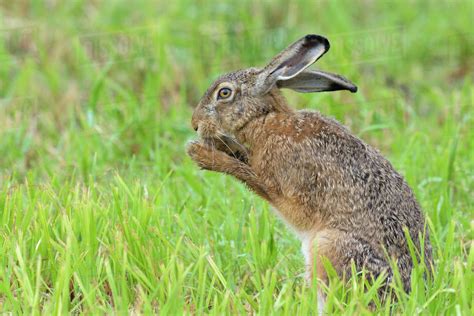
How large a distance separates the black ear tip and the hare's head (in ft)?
0.55

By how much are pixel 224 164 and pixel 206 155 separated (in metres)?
0.12

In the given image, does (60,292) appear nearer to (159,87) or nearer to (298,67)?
(298,67)

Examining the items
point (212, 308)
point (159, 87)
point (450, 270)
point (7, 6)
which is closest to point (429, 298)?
point (450, 270)

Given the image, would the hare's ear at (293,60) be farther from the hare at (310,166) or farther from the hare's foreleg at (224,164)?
the hare's foreleg at (224,164)

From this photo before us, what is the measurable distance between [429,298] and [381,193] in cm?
65

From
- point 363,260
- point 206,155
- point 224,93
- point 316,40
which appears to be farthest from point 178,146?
point 363,260

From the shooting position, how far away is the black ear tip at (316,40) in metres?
5.37

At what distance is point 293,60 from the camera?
5574mm

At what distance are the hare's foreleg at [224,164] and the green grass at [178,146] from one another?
0.27 m

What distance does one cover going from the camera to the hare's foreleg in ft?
17.6

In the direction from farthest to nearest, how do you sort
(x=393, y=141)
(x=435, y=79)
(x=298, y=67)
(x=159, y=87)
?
(x=435, y=79)
(x=159, y=87)
(x=393, y=141)
(x=298, y=67)

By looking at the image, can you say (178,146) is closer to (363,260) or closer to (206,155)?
(206,155)

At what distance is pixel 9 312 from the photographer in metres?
4.58

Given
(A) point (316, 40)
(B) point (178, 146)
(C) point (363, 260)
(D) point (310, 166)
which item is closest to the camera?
(C) point (363, 260)
